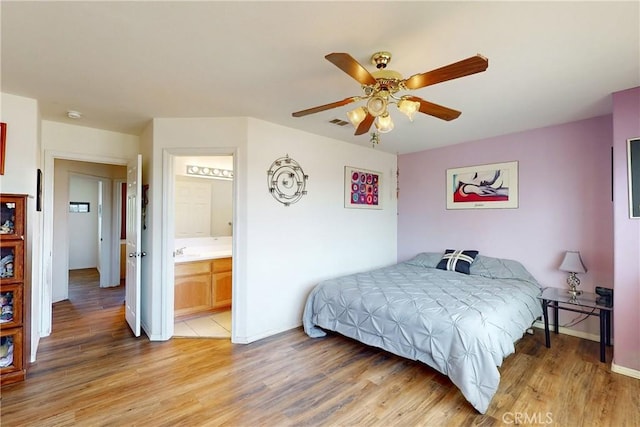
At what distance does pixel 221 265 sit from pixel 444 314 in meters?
2.92

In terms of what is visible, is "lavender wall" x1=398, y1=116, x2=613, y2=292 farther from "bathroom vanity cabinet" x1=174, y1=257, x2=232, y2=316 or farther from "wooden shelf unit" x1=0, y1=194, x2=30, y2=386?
"wooden shelf unit" x1=0, y1=194, x2=30, y2=386

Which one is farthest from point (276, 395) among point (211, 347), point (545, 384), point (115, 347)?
point (545, 384)

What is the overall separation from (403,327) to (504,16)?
2157 mm

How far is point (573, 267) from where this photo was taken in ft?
10.3

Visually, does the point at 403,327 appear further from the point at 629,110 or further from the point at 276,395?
the point at 629,110

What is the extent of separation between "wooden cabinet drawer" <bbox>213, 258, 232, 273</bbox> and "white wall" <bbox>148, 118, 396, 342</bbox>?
2.93 feet

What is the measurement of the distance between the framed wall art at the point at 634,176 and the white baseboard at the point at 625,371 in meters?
1.24

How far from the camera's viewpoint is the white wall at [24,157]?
2.53 meters

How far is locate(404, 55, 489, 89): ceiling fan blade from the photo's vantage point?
144cm

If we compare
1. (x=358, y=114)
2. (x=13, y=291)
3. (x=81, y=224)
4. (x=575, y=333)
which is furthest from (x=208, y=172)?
(x=575, y=333)

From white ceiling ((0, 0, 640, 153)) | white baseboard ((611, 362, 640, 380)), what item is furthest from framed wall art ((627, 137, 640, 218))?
white baseboard ((611, 362, 640, 380))

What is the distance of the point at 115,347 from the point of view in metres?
3.03

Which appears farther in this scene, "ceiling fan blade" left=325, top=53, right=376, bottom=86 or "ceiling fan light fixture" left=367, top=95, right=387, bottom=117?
A: "ceiling fan light fixture" left=367, top=95, right=387, bottom=117

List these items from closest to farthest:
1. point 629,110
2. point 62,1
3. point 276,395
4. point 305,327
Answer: point 62,1 < point 276,395 < point 629,110 < point 305,327
